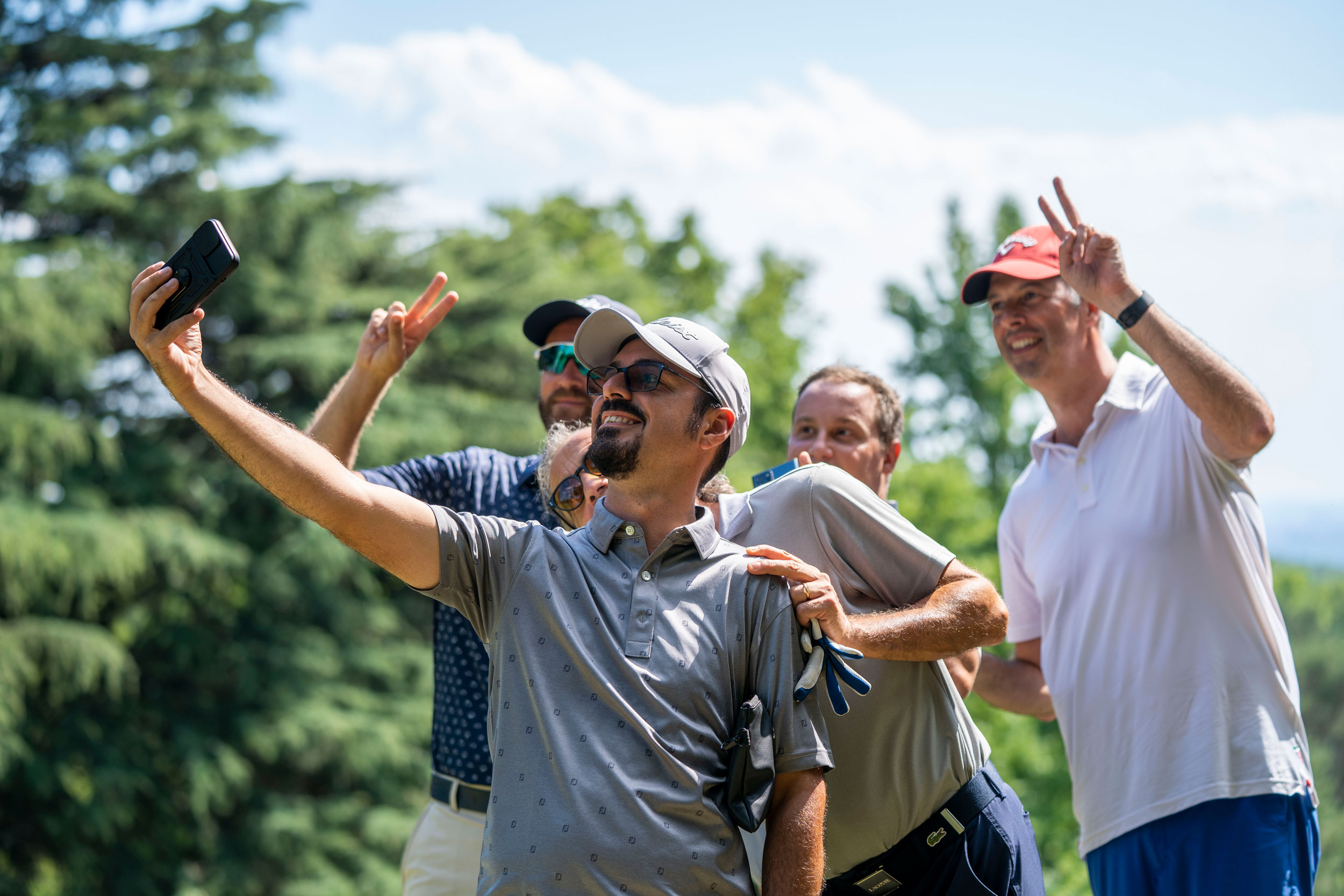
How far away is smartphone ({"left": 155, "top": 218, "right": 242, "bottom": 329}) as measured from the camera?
6.89 ft

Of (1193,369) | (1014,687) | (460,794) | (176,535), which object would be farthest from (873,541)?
(176,535)

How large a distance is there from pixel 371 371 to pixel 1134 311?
233 cm

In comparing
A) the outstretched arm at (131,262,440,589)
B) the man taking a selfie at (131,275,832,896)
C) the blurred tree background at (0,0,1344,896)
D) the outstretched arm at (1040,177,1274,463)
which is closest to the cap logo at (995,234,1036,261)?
the outstretched arm at (1040,177,1274,463)

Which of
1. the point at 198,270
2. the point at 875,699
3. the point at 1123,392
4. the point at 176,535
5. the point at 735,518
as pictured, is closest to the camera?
the point at 198,270

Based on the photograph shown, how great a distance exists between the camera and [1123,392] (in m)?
3.56

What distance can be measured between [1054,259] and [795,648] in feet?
6.63

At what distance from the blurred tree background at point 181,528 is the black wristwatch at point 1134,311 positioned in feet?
34.9

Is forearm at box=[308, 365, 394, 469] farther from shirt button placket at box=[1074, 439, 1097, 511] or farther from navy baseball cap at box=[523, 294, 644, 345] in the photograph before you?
shirt button placket at box=[1074, 439, 1097, 511]

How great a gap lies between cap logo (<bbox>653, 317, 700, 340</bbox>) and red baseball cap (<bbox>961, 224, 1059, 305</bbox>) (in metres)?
1.44

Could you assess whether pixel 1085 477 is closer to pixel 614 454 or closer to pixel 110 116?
pixel 614 454

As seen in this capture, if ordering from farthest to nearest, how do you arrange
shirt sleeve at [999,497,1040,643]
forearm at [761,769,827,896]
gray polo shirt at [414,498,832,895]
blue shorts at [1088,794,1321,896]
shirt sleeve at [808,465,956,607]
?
shirt sleeve at [999,497,1040,643] < blue shorts at [1088,794,1321,896] < shirt sleeve at [808,465,956,607] < forearm at [761,769,827,896] < gray polo shirt at [414,498,832,895]

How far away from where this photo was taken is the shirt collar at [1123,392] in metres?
3.53

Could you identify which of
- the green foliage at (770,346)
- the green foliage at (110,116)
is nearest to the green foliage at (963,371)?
the green foliage at (770,346)

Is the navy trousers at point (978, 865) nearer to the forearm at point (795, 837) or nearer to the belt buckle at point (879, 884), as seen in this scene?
the belt buckle at point (879, 884)
